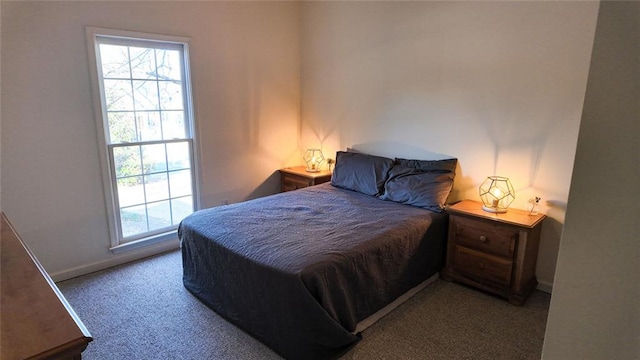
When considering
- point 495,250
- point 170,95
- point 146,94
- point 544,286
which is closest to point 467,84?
point 495,250

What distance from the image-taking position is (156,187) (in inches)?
135

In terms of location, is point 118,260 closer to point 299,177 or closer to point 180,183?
point 180,183

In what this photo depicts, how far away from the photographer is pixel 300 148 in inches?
181

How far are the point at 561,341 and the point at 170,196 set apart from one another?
11.2 feet

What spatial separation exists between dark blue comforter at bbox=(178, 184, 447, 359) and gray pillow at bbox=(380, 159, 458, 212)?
0.10 m

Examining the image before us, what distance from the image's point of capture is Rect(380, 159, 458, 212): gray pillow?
3020 mm

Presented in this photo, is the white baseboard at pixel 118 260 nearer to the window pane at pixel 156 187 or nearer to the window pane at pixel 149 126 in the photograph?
the window pane at pixel 156 187

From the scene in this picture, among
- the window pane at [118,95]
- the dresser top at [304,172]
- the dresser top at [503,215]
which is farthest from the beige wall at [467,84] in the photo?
the window pane at [118,95]

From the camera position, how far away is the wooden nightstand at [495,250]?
2.57 meters

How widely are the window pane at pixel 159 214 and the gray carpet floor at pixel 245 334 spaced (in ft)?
2.10

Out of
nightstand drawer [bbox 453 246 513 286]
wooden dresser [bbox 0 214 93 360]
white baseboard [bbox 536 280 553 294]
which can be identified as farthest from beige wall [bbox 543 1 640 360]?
white baseboard [bbox 536 280 553 294]

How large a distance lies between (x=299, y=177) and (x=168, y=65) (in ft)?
5.76

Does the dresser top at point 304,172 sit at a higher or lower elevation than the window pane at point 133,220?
higher

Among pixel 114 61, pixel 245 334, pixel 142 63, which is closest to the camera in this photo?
pixel 245 334
